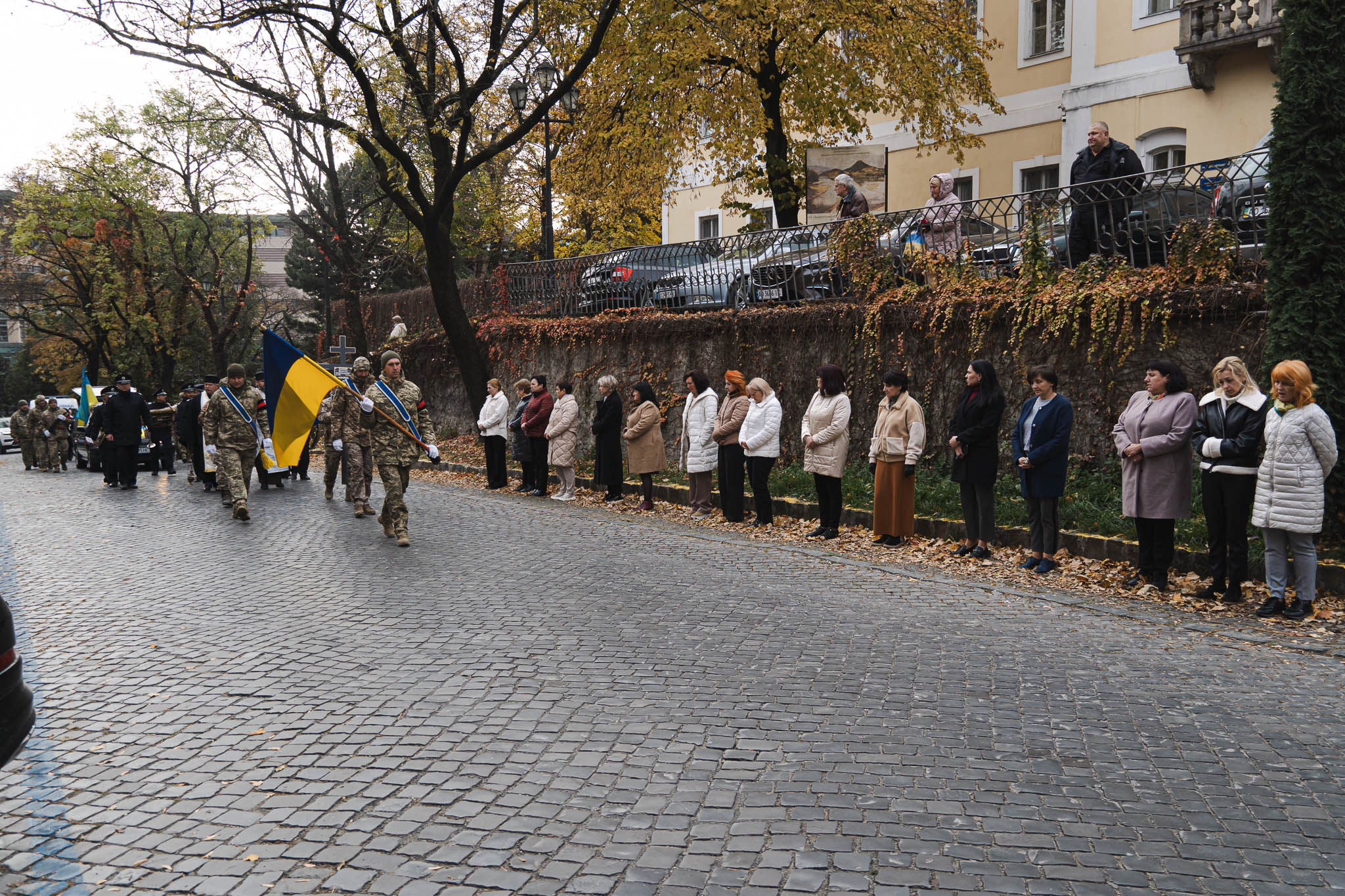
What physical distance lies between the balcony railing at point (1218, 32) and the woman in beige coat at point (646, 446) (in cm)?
1253

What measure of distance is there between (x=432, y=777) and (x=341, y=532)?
28.7ft

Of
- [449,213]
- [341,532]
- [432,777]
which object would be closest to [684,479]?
[341,532]

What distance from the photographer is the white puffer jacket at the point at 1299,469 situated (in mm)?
8312

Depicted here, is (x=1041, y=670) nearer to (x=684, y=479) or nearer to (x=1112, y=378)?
(x=1112, y=378)

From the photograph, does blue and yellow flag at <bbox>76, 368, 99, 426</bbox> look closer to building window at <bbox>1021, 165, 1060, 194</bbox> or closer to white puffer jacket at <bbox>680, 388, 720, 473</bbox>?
white puffer jacket at <bbox>680, 388, 720, 473</bbox>

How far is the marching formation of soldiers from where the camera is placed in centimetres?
1277

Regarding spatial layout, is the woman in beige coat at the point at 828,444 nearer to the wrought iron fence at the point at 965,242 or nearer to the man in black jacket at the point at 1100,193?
the wrought iron fence at the point at 965,242

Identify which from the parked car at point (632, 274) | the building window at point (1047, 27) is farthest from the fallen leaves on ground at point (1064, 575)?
the building window at point (1047, 27)

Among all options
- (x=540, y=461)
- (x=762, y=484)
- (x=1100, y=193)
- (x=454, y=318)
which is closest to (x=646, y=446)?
(x=540, y=461)

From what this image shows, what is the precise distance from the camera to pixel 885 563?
11.0 meters

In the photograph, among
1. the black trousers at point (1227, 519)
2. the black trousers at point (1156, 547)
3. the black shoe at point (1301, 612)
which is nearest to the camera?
the black shoe at point (1301, 612)

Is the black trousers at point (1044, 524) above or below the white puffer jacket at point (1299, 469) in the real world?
below

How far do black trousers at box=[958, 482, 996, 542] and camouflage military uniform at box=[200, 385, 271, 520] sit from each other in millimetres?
9255

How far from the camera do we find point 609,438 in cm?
1645
